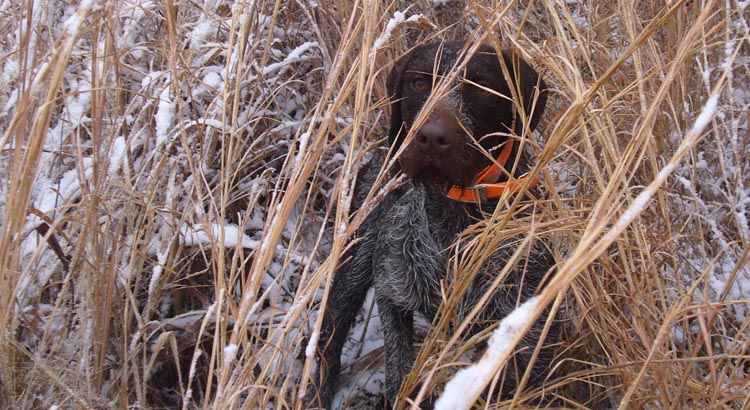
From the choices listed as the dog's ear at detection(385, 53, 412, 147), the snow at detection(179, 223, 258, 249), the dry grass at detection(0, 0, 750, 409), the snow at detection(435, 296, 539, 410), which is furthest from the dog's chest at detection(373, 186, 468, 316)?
the snow at detection(435, 296, 539, 410)

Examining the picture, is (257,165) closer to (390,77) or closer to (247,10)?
(390,77)

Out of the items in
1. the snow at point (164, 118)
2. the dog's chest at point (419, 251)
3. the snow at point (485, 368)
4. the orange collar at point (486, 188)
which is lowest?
the dog's chest at point (419, 251)

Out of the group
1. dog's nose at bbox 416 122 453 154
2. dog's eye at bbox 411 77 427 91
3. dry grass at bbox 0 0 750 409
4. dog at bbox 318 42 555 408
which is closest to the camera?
dry grass at bbox 0 0 750 409

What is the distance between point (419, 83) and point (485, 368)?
71.3 inches

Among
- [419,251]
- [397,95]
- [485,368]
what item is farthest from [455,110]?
[485,368]

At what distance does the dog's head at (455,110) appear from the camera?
7.25 feet

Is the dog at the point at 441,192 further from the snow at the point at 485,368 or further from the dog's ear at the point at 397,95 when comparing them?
the snow at the point at 485,368

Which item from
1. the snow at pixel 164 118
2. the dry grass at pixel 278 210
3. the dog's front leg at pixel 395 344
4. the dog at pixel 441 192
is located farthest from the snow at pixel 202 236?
the dog's front leg at pixel 395 344

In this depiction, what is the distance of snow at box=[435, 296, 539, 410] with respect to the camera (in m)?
0.85

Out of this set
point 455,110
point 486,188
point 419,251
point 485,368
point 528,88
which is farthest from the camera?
point 419,251

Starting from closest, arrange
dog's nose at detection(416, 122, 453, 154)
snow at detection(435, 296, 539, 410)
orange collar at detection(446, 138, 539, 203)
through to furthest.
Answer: snow at detection(435, 296, 539, 410), dog's nose at detection(416, 122, 453, 154), orange collar at detection(446, 138, 539, 203)

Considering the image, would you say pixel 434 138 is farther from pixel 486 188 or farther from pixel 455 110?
pixel 486 188

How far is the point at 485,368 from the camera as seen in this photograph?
855mm

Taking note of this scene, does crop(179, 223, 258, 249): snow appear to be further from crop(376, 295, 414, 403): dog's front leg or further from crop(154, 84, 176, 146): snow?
crop(376, 295, 414, 403): dog's front leg
